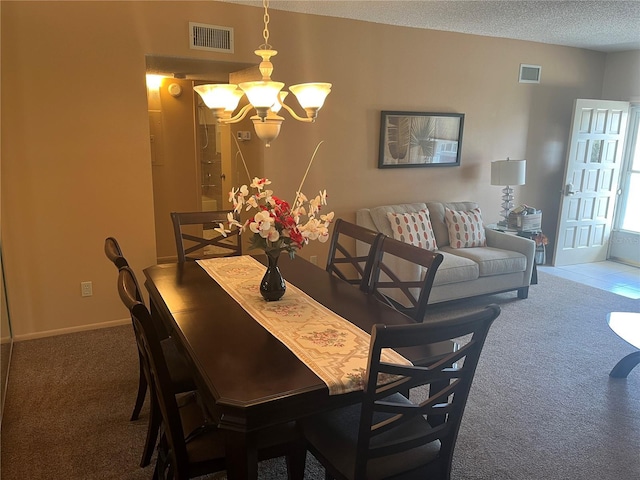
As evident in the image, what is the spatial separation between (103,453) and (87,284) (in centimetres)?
171

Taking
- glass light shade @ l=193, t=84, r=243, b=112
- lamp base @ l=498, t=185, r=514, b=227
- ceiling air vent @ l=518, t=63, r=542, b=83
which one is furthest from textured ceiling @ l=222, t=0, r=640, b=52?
glass light shade @ l=193, t=84, r=243, b=112

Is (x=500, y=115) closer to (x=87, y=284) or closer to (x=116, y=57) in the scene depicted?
(x=116, y=57)

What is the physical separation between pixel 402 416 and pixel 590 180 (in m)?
5.53

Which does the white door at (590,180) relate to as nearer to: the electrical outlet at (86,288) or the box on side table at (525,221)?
the box on side table at (525,221)

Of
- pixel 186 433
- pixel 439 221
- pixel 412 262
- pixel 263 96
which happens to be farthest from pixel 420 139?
pixel 186 433

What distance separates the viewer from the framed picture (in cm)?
481

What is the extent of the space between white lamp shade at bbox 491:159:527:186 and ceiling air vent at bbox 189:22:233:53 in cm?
305

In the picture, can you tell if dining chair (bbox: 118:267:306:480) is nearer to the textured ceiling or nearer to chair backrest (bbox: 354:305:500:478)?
chair backrest (bbox: 354:305:500:478)

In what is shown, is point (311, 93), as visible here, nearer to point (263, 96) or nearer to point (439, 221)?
point (263, 96)

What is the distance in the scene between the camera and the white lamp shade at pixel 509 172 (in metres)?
→ 5.17

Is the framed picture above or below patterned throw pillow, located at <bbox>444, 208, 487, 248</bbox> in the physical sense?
above

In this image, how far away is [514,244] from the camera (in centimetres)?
470

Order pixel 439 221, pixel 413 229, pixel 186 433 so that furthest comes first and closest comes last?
pixel 439 221 → pixel 413 229 → pixel 186 433

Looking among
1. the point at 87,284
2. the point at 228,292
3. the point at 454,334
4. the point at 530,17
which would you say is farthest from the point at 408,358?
the point at 530,17
